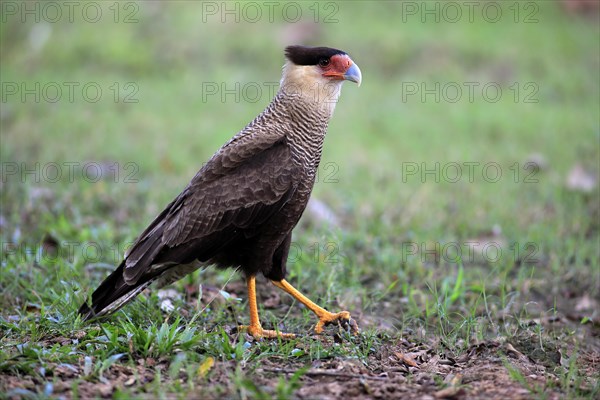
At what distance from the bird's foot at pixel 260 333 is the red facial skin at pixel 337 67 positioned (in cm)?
172

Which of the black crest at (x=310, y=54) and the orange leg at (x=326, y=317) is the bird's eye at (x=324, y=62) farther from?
the orange leg at (x=326, y=317)

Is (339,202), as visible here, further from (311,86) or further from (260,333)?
(260,333)

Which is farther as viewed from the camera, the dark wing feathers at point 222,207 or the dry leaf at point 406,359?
the dark wing feathers at point 222,207

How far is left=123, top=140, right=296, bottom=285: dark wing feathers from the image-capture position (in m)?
4.21

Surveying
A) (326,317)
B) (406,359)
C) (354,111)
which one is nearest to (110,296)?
(326,317)

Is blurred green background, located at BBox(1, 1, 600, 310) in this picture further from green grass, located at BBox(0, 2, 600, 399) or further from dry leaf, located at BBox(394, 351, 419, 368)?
dry leaf, located at BBox(394, 351, 419, 368)

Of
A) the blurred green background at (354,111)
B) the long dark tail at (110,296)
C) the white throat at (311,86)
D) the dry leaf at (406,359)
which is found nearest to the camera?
the dry leaf at (406,359)

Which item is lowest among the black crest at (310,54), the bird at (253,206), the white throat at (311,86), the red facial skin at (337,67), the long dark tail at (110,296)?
the long dark tail at (110,296)

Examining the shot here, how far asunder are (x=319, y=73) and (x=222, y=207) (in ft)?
3.71

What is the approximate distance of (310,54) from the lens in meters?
4.57

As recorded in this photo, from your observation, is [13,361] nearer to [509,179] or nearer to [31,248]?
[31,248]

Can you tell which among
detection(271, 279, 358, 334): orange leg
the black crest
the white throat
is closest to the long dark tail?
detection(271, 279, 358, 334): orange leg

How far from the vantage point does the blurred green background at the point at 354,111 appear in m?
6.55

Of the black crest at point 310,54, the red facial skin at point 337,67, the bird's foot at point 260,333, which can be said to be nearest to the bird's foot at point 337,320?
the bird's foot at point 260,333
